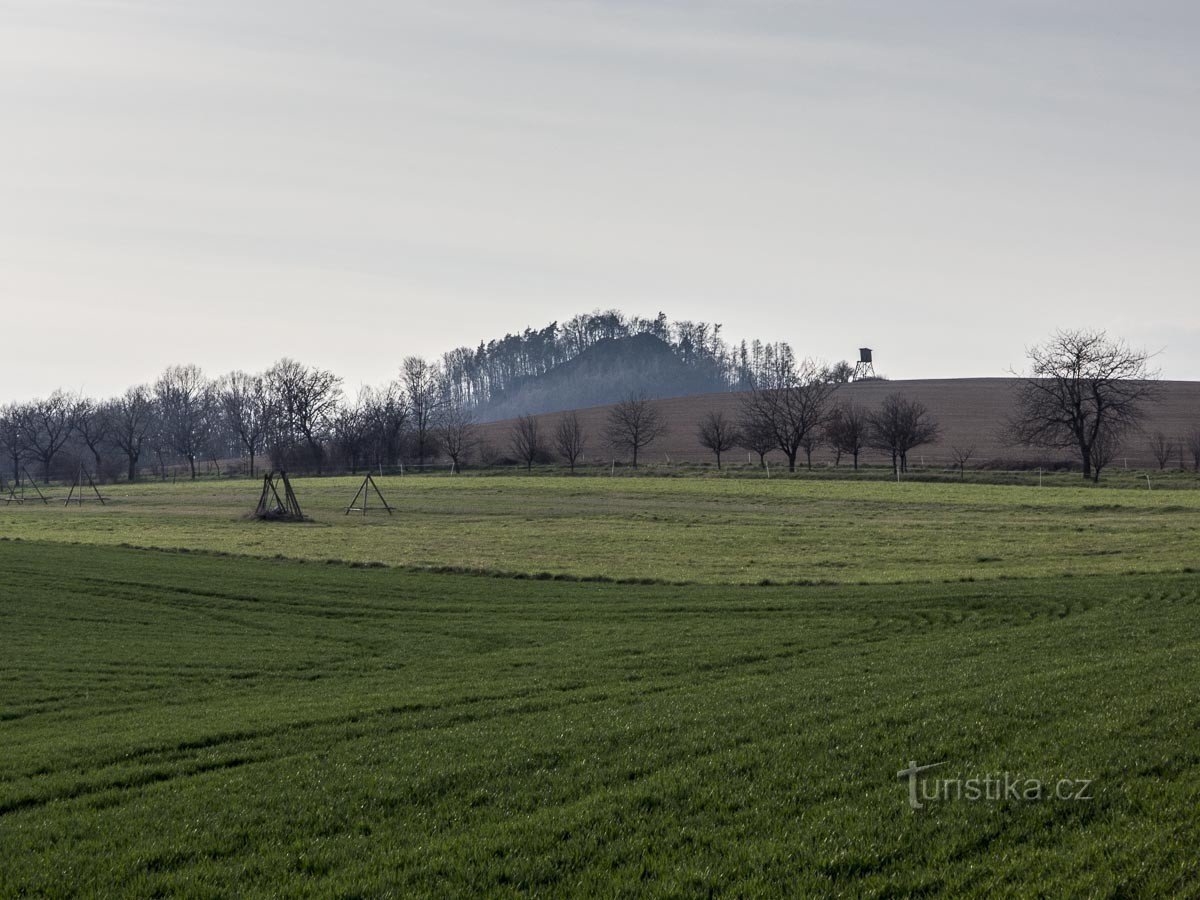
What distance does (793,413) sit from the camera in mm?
100500

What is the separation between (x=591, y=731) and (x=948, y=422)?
11495 centimetres

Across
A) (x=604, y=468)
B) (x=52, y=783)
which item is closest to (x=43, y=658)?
(x=52, y=783)

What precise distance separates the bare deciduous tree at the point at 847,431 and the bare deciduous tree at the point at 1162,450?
23.9 meters

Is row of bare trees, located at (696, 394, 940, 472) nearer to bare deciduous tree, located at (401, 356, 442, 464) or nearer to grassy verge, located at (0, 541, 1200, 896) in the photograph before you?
bare deciduous tree, located at (401, 356, 442, 464)

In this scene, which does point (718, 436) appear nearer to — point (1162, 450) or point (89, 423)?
point (1162, 450)

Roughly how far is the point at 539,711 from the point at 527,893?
572 centimetres

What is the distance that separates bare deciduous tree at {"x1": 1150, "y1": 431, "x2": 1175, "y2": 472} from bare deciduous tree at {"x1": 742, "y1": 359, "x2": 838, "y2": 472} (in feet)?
93.4

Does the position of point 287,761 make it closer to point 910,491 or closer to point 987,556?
point 987,556

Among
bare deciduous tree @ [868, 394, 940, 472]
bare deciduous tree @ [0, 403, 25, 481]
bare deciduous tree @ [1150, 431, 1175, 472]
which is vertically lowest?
bare deciduous tree @ [1150, 431, 1175, 472]

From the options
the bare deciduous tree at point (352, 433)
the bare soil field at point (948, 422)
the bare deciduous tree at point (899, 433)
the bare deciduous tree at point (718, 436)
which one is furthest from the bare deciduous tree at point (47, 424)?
the bare deciduous tree at point (899, 433)

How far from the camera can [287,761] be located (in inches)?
395

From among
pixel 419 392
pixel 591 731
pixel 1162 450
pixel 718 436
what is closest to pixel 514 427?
pixel 419 392

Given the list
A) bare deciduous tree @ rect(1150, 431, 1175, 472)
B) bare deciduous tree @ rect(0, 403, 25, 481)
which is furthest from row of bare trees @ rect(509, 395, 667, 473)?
bare deciduous tree @ rect(0, 403, 25, 481)

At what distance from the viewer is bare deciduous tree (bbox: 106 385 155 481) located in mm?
128875
